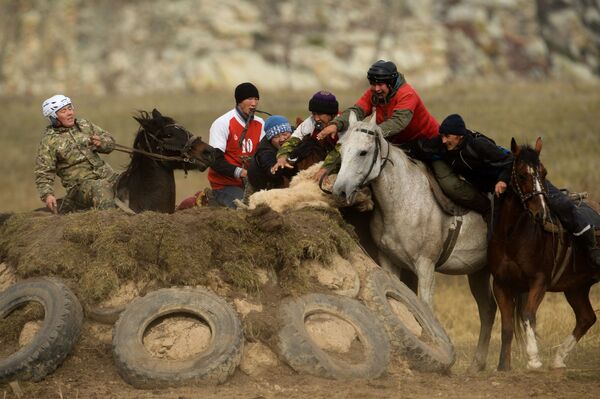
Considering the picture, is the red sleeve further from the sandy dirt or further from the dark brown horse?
the sandy dirt

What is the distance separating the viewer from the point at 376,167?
1148 cm

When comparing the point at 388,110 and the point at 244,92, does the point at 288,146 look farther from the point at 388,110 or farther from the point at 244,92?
the point at 244,92

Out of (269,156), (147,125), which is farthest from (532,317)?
(147,125)

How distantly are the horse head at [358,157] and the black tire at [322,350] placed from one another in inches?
47.9

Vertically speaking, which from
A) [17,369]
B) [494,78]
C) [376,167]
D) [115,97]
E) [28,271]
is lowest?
[17,369]

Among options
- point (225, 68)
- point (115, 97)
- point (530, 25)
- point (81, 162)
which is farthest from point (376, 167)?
point (530, 25)

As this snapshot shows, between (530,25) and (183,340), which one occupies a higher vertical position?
(530,25)

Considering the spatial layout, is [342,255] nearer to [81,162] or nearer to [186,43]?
[81,162]

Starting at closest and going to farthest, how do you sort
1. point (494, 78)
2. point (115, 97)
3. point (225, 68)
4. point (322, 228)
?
1. point (322, 228)
2. point (115, 97)
3. point (225, 68)
4. point (494, 78)

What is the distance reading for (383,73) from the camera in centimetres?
1191

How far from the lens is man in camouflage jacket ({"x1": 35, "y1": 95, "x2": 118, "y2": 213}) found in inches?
499

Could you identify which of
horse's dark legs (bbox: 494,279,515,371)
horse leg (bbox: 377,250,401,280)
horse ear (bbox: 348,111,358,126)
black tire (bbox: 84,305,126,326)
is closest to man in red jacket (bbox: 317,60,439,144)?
horse ear (bbox: 348,111,358,126)

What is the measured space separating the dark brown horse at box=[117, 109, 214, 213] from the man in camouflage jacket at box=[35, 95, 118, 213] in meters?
0.26

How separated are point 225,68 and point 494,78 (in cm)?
1272
